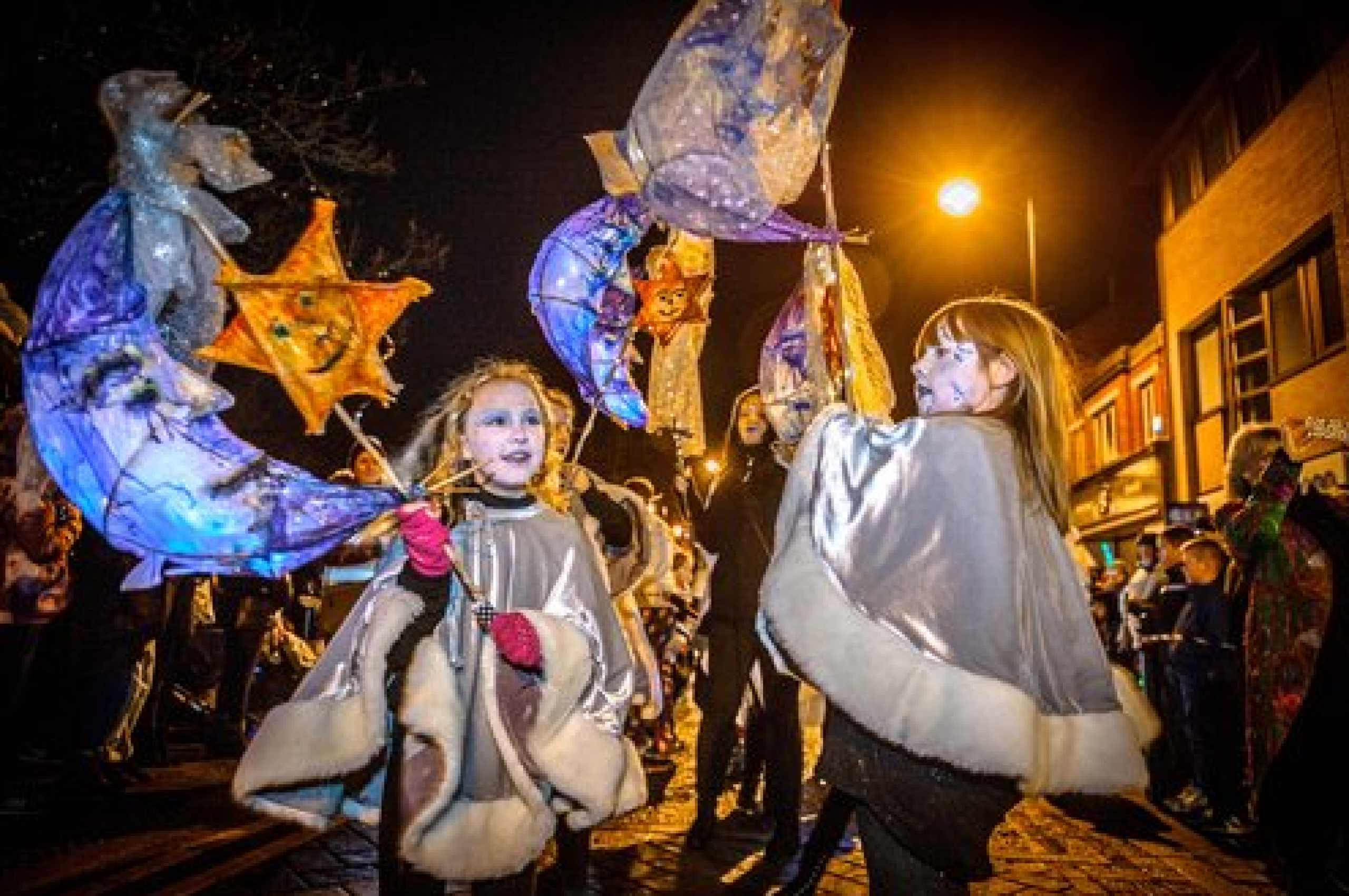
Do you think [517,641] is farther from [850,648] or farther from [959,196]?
[959,196]

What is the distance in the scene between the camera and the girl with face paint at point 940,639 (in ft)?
7.39

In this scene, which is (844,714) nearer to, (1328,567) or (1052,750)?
(1052,750)

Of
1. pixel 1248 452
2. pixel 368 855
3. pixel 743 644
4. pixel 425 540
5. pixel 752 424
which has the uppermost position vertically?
pixel 752 424

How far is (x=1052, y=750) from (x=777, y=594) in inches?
31.7

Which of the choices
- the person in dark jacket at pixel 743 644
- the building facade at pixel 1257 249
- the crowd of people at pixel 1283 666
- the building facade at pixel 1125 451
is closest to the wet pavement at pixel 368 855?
the person in dark jacket at pixel 743 644

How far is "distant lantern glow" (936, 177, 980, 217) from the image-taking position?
1051 cm

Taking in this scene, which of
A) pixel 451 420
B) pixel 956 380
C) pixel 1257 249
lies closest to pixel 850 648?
pixel 956 380

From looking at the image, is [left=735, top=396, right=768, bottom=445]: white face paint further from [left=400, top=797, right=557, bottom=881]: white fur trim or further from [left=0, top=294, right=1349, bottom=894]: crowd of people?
[left=400, top=797, right=557, bottom=881]: white fur trim

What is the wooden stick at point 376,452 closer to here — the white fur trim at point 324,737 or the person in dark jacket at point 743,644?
the white fur trim at point 324,737

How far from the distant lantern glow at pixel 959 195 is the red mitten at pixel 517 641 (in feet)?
30.3

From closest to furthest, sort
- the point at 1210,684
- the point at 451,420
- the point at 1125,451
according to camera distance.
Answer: the point at 451,420
the point at 1210,684
the point at 1125,451

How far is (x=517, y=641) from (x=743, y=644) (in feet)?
9.39

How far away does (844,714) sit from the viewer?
2.36 m

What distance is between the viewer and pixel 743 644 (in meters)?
5.37
